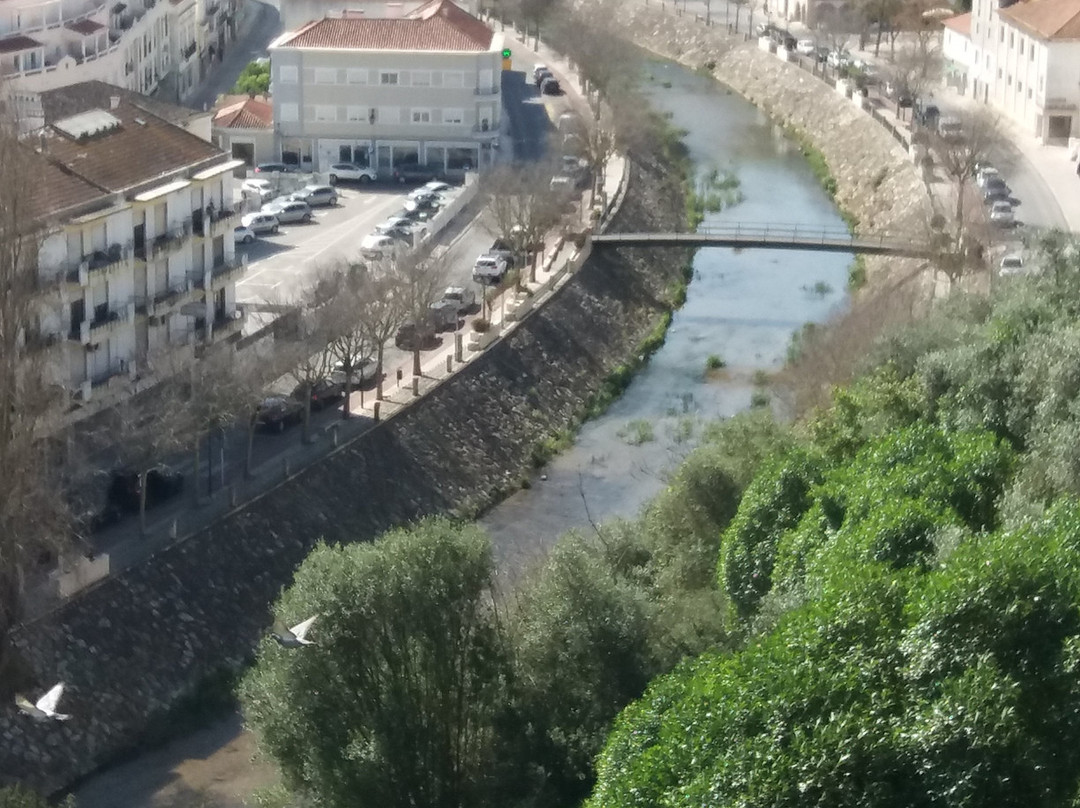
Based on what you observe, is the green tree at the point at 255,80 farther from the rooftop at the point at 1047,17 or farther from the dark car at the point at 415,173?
the rooftop at the point at 1047,17

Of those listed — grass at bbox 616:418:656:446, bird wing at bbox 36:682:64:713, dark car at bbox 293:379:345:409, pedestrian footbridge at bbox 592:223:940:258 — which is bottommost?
grass at bbox 616:418:656:446

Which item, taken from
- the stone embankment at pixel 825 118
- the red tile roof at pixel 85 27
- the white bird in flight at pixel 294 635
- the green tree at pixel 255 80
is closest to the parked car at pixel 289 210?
the red tile roof at pixel 85 27

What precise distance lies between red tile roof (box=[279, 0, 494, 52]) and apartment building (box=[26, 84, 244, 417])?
44.6 ft

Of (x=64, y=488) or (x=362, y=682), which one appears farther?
(x=64, y=488)

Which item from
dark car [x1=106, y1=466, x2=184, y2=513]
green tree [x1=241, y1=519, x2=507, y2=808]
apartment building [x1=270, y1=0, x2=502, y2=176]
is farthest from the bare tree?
apartment building [x1=270, y1=0, x2=502, y2=176]

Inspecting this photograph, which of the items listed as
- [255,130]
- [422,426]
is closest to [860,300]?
[422,426]

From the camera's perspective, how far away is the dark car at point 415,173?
41.4 meters

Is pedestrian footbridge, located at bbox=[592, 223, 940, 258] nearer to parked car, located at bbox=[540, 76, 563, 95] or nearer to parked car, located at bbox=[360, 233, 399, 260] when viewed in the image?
parked car, located at bbox=[360, 233, 399, 260]

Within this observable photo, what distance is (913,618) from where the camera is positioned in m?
11.4

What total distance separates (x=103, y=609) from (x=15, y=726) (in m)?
1.91

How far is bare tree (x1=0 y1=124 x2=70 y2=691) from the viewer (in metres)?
18.9

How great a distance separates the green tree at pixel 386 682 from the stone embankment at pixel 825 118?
19.9 metres

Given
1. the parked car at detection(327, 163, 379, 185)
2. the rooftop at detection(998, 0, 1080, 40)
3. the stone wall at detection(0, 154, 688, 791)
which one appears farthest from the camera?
the rooftop at detection(998, 0, 1080, 40)

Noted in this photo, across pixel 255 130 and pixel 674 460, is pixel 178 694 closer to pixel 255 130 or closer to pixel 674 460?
pixel 674 460
